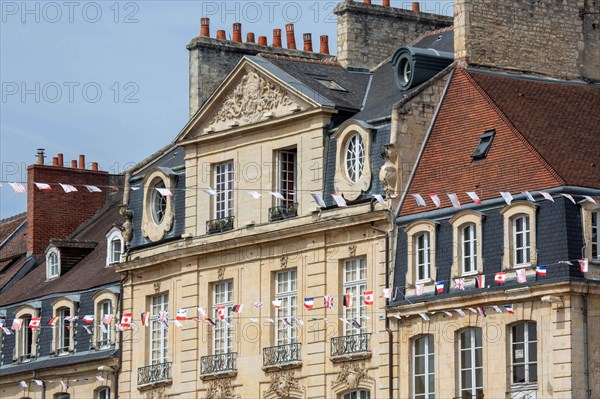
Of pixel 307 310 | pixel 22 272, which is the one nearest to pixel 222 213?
pixel 307 310

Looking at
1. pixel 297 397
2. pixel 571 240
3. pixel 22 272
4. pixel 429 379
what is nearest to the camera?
pixel 571 240

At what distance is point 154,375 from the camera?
183 ft

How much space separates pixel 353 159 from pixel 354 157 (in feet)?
0.17

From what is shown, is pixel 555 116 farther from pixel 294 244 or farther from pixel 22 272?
pixel 22 272

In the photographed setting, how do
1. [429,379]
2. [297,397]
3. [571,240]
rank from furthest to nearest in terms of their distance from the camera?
[297,397]
[429,379]
[571,240]

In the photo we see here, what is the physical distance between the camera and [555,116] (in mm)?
48781

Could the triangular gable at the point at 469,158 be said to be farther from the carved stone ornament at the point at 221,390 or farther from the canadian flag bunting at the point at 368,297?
the carved stone ornament at the point at 221,390

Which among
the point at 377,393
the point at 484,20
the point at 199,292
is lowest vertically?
the point at 377,393

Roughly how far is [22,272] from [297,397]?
52.7 ft

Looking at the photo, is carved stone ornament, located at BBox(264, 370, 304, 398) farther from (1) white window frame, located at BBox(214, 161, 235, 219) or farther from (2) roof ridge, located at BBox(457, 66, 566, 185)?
(2) roof ridge, located at BBox(457, 66, 566, 185)

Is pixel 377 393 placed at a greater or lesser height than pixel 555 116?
lesser

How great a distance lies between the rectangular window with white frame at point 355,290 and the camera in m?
49.6

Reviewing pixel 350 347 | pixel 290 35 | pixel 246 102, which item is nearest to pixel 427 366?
pixel 350 347

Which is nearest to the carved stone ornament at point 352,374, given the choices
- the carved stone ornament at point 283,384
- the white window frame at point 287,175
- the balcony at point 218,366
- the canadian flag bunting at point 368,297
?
the canadian flag bunting at point 368,297
